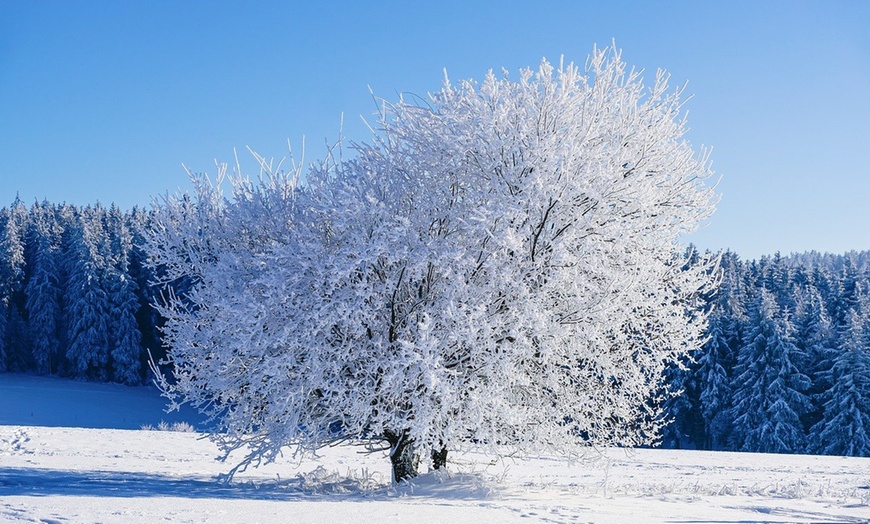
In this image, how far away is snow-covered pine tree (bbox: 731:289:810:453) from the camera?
45469 millimetres

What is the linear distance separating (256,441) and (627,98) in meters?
8.39

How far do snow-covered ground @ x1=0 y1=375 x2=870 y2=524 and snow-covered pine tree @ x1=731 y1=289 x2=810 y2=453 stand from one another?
25.0 meters

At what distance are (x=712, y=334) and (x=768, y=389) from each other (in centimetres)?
1219

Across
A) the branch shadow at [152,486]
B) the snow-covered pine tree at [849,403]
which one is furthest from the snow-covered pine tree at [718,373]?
the branch shadow at [152,486]

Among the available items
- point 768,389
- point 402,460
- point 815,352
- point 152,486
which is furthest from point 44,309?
point 815,352

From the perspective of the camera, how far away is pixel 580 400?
11.6m

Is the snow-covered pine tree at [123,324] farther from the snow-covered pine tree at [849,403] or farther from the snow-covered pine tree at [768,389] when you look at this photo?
the snow-covered pine tree at [849,403]

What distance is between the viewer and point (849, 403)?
44812mm

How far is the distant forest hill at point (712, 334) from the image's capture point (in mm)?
45719

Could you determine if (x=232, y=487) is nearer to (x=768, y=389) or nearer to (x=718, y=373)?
(x=768, y=389)

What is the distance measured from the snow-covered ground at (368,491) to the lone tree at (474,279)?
92 cm

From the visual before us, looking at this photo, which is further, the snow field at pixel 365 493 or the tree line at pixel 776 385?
the tree line at pixel 776 385

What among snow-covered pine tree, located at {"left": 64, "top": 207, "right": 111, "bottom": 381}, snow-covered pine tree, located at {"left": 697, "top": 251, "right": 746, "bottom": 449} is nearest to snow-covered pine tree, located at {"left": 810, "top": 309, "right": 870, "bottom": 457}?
snow-covered pine tree, located at {"left": 697, "top": 251, "right": 746, "bottom": 449}

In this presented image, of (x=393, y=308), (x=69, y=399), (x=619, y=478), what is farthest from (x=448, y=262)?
(x=69, y=399)
